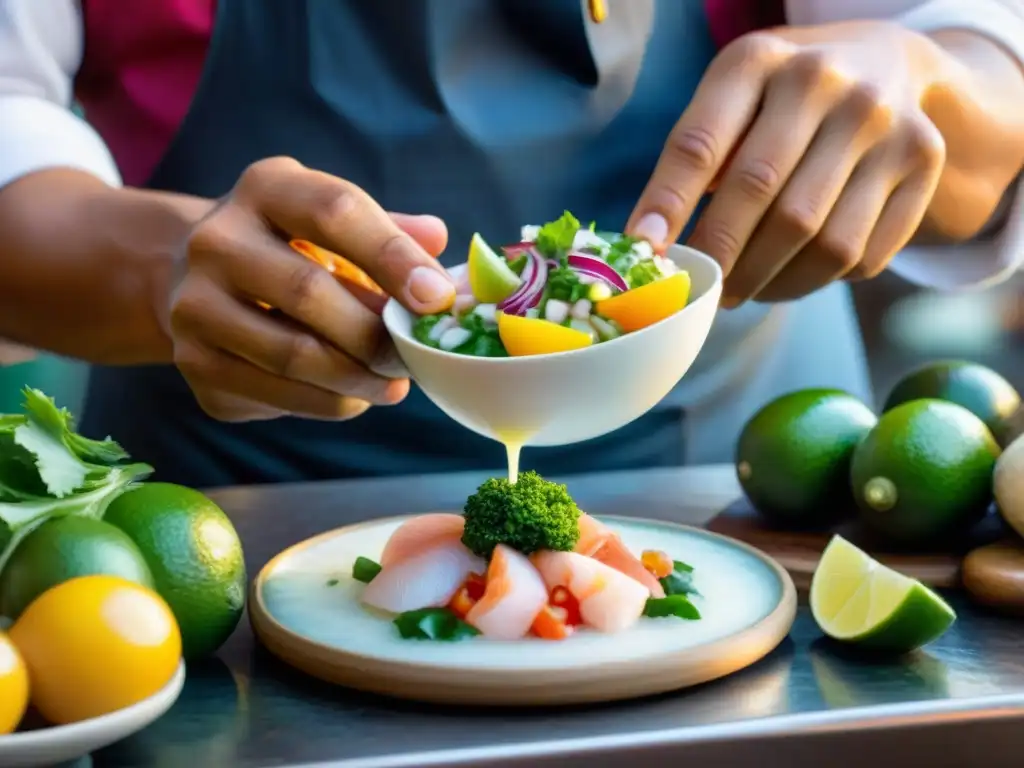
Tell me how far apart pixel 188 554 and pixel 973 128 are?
3.91 ft

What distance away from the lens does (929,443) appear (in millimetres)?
1358

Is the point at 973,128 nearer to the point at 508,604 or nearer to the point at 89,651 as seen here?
the point at 508,604

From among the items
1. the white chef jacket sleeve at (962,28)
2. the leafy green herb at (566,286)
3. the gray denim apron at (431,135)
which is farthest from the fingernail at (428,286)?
the white chef jacket sleeve at (962,28)

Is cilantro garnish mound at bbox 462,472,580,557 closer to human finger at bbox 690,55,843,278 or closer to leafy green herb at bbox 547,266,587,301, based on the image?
leafy green herb at bbox 547,266,587,301

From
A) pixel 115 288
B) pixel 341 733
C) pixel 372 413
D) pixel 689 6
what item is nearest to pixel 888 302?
pixel 689 6

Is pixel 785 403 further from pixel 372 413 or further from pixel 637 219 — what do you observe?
pixel 372 413

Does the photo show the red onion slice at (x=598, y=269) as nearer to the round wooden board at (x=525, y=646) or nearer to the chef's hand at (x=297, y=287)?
the chef's hand at (x=297, y=287)

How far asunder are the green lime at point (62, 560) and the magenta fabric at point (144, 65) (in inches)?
38.9

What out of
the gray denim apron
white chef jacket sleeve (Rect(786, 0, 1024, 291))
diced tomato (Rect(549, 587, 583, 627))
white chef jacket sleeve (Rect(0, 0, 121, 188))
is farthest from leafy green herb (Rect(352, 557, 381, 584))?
white chef jacket sleeve (Rect(786, 0, 1024, 291))

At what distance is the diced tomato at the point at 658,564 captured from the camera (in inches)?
48.9

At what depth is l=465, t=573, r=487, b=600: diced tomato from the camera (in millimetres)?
1180

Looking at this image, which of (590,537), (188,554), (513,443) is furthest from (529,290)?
(188,554)

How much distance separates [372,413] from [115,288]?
47cm

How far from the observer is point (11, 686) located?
0.86 metres
